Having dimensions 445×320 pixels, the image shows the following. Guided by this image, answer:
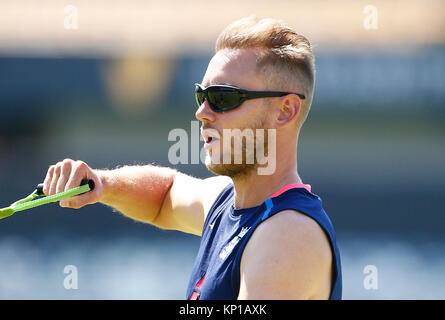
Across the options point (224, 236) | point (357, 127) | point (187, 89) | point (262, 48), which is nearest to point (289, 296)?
point (224, 236)

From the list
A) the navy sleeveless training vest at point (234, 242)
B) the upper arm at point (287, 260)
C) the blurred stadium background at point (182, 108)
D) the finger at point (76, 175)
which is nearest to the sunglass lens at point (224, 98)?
the navy sleeveless training vest at point (234, 242)

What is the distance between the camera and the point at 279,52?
2.67 meters

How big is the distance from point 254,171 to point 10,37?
11434 millimetres

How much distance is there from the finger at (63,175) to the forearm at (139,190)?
420mm

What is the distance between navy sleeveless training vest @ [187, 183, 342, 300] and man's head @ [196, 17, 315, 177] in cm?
20

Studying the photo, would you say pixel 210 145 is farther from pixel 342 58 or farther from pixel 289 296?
pixel 342 58

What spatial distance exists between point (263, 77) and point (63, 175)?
0.96m

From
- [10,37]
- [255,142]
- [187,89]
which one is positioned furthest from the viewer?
[10,37]

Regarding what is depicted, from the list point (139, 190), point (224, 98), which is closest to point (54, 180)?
point (139, 190)

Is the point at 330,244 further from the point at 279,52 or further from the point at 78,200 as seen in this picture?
the point at 78,200

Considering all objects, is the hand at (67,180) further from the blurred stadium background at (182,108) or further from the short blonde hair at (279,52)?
the blurred stadium background at (182,108)

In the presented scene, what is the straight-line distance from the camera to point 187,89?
39.6ft

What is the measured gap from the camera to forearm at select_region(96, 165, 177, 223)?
336 cm

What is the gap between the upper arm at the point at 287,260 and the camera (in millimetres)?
2270
